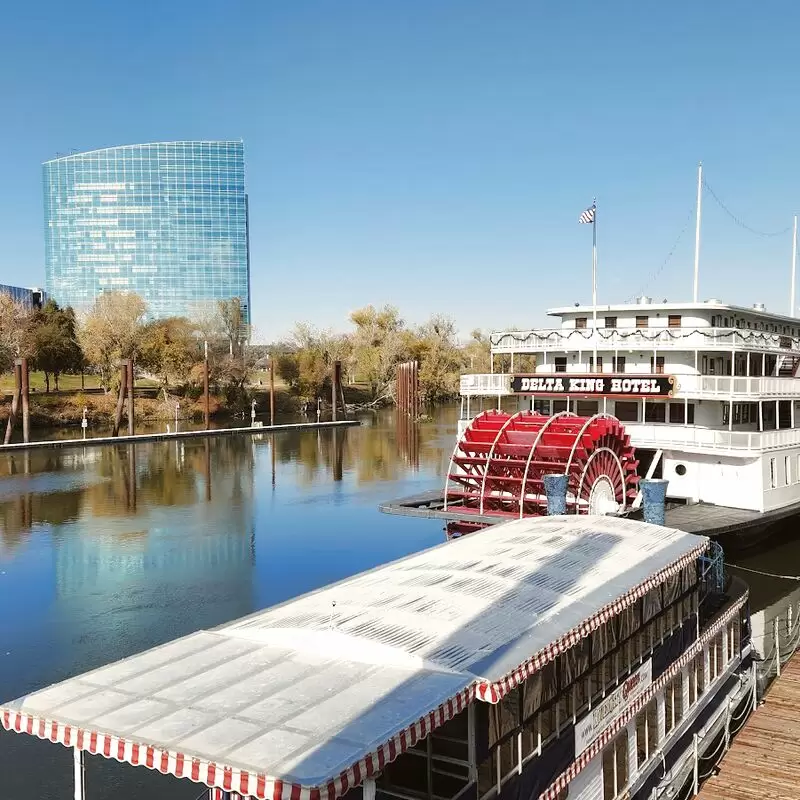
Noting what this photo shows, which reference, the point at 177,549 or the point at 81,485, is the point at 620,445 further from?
the point at 81,485

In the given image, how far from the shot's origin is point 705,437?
64.2 feet

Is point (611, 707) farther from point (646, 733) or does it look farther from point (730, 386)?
point (730, 386)

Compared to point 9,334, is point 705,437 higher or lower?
lower

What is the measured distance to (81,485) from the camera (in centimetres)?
3141

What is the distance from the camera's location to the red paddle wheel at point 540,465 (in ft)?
65.6

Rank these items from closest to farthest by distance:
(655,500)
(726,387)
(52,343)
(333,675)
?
(333,675), (655,500), (726,387), (52,343)

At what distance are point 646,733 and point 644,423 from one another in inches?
524

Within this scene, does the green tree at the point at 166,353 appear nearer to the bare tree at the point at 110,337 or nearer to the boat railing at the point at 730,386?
the bare tree at the point at 110,337

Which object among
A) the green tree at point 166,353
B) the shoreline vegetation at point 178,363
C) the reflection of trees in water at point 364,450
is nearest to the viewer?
the reflection of trees in water at point 364,450

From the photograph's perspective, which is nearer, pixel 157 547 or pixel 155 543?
pixel 157 547

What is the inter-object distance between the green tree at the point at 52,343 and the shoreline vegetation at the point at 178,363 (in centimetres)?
7

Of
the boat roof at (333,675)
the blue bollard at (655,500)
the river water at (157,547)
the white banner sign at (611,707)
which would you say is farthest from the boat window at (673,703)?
the blue bollard at (655,500)

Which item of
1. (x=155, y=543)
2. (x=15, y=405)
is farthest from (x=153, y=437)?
(x=155, y=543)

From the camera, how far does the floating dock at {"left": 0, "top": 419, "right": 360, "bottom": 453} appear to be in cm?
4072
